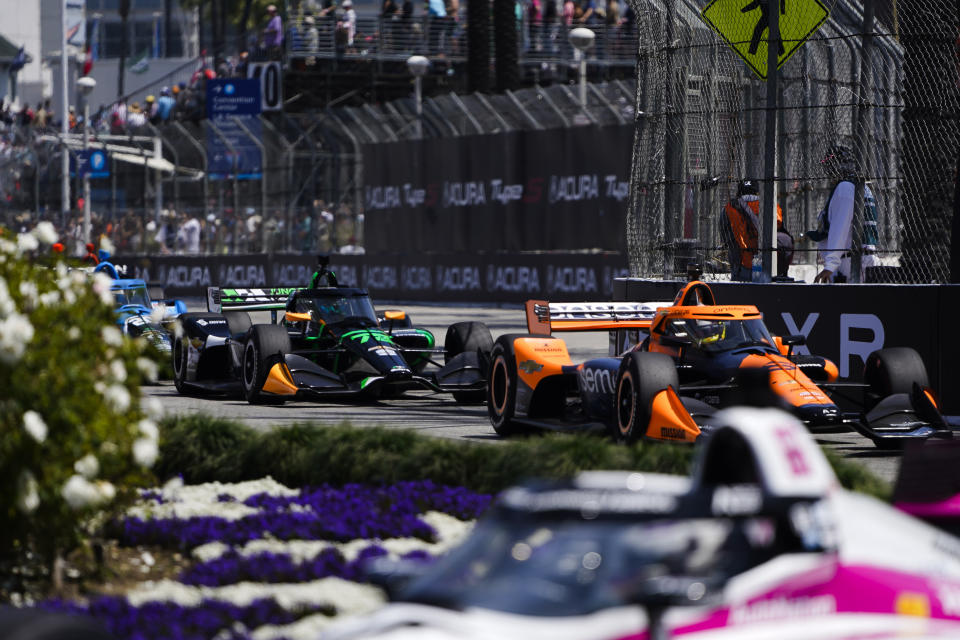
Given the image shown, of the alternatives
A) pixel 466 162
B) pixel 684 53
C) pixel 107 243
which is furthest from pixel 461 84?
pixel 107 243

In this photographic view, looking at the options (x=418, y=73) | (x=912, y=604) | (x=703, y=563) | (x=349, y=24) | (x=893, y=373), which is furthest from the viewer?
(x=349, y=24)

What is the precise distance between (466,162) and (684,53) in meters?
16.7

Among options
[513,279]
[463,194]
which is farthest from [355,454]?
[463,194]

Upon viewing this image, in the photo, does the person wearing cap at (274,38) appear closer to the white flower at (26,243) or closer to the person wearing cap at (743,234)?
the person wearing cap at (743,234)

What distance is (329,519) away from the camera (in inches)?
307

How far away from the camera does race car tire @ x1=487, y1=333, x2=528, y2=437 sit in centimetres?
1233

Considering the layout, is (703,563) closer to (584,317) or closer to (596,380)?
(596,380)

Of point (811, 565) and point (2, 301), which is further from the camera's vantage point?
point (2, 301)

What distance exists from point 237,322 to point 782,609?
41.5 feet

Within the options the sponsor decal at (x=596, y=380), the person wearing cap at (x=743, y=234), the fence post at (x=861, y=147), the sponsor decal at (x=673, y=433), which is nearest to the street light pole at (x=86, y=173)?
the person wearing cap at (x=743, y=234)

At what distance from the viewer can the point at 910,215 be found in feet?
47.8

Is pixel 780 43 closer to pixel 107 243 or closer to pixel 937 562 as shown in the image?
pixel 107 243

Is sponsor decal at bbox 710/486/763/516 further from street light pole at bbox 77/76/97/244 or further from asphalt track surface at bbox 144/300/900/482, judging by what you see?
street light pole at bbox 77/76/97/244

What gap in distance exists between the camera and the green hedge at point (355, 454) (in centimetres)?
807
